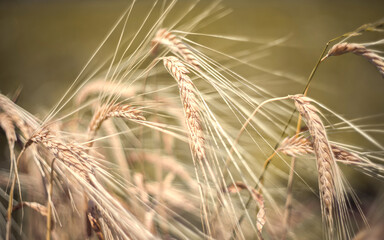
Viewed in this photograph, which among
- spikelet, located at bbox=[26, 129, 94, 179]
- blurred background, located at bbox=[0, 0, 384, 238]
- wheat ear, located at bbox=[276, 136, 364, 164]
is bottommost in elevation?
spikelet, located at bbox=[26, 129, 94, 179]

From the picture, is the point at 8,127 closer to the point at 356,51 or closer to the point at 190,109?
the point at 190,109

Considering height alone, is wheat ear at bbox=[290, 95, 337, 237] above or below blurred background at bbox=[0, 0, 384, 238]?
below

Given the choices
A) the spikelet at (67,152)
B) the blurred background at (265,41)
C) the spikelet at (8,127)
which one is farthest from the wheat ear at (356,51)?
the blurred background at (265,41)

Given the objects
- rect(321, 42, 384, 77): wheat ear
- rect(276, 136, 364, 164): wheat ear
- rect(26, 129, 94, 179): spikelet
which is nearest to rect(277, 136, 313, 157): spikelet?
rect(276, 136, 364, 164): wheat ear

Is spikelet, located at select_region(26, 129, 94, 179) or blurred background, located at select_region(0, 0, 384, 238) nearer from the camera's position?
spikelet, located at select_region(26, 129, 94, 179)

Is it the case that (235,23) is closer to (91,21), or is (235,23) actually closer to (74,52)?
(91,21)

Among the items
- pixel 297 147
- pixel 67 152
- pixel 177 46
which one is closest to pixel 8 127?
pixel 67 152

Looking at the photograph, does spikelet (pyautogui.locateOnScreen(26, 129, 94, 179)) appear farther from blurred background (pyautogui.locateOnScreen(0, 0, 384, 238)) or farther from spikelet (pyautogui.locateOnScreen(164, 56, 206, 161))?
blurred background (pyautogui.locateOnScreen(0, 0, 384, 238))
